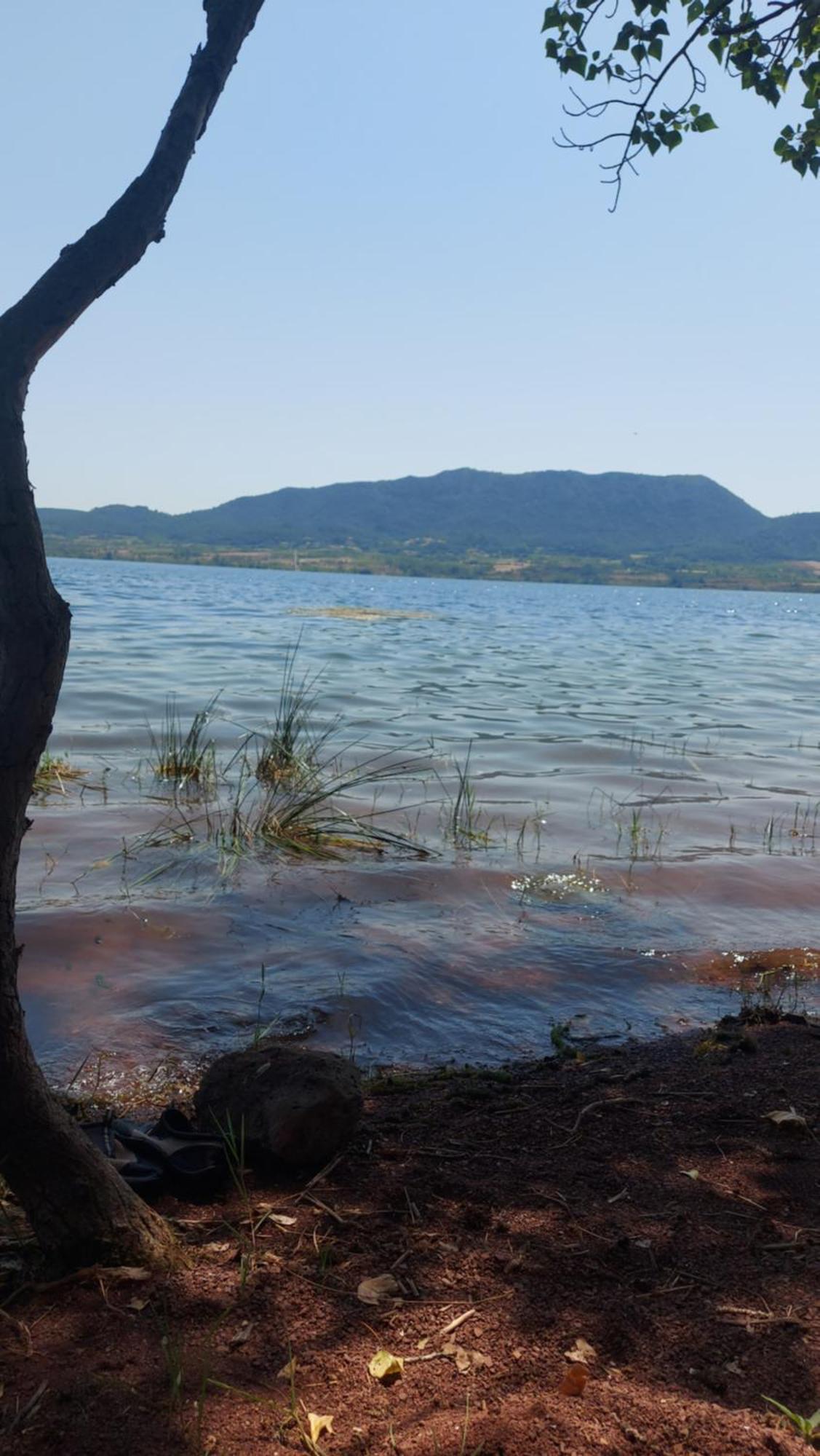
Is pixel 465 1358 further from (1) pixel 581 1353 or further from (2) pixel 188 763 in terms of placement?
(2) pixel 188 763

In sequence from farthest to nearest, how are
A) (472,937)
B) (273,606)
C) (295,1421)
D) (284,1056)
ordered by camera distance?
(273,606)
(472,937)
(284,1056)
(295,1421)

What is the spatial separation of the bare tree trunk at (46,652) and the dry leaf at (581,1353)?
972mm

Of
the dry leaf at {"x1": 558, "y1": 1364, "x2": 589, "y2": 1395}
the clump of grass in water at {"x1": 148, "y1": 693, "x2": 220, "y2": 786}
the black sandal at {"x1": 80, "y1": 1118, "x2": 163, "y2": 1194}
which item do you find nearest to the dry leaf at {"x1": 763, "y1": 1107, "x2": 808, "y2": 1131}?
the dry leaf at {"x1": 558, "y1": 1364, "x2": 589, "y2": 1395}

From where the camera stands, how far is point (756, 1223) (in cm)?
303

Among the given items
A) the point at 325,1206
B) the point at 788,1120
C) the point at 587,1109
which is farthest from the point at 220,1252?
the point at 788,1120

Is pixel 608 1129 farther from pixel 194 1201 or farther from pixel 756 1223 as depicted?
pixel 194 1201

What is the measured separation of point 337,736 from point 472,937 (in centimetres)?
727

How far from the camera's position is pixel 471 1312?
2.55 meters

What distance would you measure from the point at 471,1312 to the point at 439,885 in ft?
17.7

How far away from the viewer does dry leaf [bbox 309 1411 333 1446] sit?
211 centimetres

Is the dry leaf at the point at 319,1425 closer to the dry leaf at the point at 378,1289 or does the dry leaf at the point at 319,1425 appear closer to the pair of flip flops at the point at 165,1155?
the dry leaf at the point at 378,1289

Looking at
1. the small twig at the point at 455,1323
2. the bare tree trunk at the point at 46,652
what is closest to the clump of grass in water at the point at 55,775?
the bare tree trunk at the point at 46,652

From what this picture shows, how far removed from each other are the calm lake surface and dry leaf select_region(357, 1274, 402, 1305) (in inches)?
95.3

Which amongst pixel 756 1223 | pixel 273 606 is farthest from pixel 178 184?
pixel 273 606
